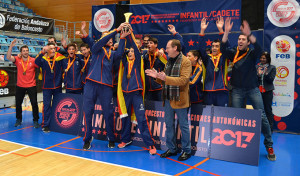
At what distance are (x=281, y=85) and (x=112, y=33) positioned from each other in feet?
13.9

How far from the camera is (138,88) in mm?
5062

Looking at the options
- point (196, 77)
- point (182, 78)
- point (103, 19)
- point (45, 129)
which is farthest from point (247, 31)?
point (103, 19)

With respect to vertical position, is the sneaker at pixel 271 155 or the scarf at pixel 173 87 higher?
the scarf at pixel 173 87

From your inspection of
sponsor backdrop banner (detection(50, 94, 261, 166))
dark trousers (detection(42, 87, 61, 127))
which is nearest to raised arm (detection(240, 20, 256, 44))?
sponsor backdrop banner (detection(50, 94, 261, 166))

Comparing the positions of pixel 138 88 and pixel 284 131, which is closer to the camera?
pixel 138 88

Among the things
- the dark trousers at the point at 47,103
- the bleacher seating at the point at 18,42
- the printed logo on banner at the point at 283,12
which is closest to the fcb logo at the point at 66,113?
the dark trousers at the point at 47,103

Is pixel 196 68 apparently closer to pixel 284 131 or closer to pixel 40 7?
pixel 284 131

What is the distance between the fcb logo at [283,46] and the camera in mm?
6516

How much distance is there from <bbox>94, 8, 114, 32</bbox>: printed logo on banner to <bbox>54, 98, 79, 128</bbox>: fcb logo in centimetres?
295

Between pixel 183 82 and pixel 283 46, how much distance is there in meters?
3.55

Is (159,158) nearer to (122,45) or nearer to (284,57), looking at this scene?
(122,45)

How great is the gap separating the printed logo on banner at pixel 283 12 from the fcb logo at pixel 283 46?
39cm

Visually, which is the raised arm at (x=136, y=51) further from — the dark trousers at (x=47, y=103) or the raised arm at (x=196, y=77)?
the dark trousers at (x=47, y=103)

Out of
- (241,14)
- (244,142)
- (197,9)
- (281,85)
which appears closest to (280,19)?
(241,14)
